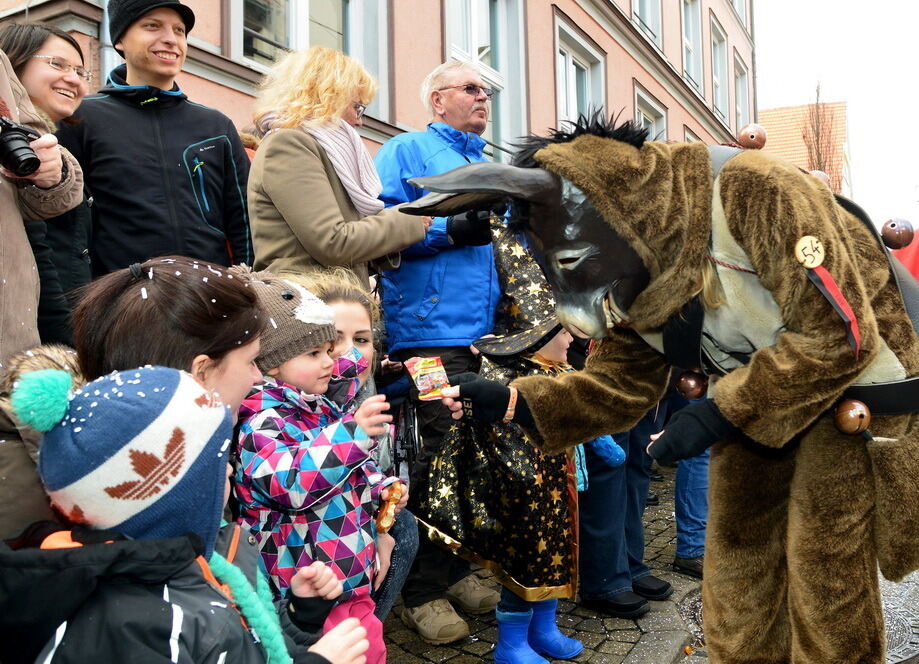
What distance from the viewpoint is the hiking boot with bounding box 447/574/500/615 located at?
142 inches

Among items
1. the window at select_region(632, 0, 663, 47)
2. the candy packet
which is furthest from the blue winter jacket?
the window at select_region(632, 0, 663, 47)

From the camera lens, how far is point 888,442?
6.59ft

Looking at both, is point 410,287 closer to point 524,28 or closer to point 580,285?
point 580,285

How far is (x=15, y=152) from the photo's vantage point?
223cm

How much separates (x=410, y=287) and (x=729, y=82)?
65.0 ft

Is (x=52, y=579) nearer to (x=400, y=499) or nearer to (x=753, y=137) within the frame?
(x=400, y=499)

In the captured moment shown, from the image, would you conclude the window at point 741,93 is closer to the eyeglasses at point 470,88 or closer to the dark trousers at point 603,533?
the eyeglasses at point 470,88

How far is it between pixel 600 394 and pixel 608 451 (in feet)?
4.06

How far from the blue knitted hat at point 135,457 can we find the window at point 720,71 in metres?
20.3

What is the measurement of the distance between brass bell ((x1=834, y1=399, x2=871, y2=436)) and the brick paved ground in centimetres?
147

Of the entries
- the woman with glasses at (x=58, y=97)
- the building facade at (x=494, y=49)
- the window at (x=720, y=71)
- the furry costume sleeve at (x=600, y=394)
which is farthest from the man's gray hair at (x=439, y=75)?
the window at (x=720, y=71)

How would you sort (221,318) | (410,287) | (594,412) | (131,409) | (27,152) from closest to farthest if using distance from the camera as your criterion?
(131,409) < (221,318) < (27,152) < (594,412) < (410,287)

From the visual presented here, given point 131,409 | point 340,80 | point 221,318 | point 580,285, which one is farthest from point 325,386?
point 340,80

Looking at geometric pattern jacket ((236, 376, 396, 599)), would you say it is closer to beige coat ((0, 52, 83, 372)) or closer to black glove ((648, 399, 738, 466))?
beige coat ((0, 52, 83, 372))
